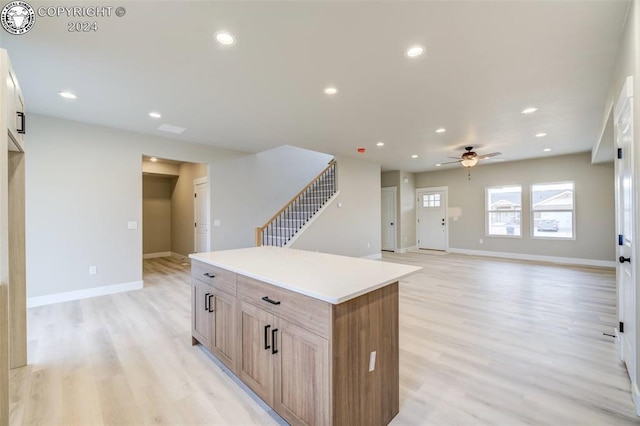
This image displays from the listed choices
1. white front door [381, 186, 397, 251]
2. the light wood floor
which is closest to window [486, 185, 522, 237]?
white front door [381, 186, 397, 251]

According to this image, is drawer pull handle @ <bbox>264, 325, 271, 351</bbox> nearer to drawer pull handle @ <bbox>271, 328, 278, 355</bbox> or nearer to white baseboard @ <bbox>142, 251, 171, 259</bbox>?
drawer pull handle @ <bbox>271, 328, 278, 355</bbox>

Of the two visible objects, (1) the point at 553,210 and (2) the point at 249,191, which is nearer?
(2) the point at 249,191

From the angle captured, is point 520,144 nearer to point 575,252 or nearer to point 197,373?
point 575,252

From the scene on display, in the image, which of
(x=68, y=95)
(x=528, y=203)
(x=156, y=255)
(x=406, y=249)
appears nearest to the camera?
(x=68, y=95)

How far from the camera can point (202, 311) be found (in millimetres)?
2549

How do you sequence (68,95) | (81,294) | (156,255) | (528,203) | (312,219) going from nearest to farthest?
1. (68,95)
2. (81,294)
3. (312,219)
4. (528,203)
5. (156,255)

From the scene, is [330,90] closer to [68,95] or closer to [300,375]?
[300,375]

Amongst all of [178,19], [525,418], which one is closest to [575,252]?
[525,418]

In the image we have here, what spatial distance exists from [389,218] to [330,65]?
23.8 feet

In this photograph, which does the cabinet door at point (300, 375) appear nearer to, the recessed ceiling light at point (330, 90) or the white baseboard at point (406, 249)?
the recessed ceiling light at point (330, 90)

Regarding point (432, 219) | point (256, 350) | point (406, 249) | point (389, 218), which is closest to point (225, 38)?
point (256, 350)

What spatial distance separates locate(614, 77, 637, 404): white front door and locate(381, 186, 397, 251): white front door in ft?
21.7

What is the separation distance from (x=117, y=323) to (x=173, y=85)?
2.87 m

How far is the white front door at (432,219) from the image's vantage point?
9.16 m
